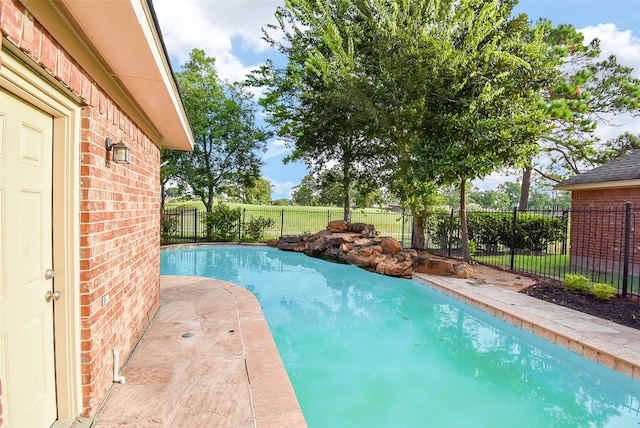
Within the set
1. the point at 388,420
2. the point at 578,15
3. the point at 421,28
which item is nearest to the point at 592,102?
the point at 578,15

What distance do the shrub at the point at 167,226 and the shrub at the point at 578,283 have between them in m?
14.5

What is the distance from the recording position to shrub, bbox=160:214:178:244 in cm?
1457

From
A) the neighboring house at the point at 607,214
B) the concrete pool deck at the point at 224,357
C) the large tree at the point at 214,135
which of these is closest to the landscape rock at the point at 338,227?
the large tree at the point at 214,135

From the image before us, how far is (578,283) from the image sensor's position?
20.4 ft

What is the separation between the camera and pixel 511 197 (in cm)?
6588

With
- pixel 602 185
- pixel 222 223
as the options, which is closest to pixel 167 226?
pixel 222 223

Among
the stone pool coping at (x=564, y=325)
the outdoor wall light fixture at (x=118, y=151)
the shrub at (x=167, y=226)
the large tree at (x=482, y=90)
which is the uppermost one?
the large tree at (x=482, y=90)

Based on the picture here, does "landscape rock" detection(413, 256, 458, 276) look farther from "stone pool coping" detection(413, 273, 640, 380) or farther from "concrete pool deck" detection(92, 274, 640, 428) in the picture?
"concrete pool deck" detection(92, 274, 640, 428)

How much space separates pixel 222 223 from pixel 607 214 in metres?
14.3

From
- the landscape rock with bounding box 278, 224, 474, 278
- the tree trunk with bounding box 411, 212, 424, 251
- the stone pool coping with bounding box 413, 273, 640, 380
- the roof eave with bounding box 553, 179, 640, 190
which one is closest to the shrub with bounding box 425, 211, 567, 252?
the tree trunk with bounding box 411, 212, 424, 251

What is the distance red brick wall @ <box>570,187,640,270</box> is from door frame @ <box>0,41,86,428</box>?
9412 millimetres

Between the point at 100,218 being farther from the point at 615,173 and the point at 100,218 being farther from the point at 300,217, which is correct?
the point at 300,217

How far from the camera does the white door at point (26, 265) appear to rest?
1641 millimetres

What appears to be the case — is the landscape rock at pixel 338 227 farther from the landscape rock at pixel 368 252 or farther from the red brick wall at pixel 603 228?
the red brick wall at pixel 603 228
